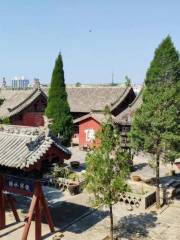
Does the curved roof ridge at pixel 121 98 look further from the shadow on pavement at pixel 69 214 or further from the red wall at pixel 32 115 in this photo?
the shadow on pavement at pixel 69 214

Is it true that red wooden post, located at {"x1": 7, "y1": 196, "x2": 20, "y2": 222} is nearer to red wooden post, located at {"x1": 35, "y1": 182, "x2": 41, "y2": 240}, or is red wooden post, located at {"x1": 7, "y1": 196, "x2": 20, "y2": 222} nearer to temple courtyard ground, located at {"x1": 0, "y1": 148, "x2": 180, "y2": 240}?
temple courtyard ground, located at {"x1": 0, "y1": 148, "x2": 180, "y2": 240}

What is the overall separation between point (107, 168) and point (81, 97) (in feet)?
109

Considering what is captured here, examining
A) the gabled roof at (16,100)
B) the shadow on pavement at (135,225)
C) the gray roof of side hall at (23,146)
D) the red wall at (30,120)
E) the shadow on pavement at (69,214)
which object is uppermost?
the gabled roof at (16,100)

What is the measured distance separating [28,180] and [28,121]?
86.8ft

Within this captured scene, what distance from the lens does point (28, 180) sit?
18656 mm

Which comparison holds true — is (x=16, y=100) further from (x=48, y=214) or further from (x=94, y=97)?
(x=48, y=214)

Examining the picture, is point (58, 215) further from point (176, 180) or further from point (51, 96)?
point (51, 96)

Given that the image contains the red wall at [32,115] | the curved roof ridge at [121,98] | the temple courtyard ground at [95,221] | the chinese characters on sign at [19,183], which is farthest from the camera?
the curved roof ridge at [121,98]

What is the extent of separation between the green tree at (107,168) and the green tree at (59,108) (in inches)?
825

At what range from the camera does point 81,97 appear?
51500 mm

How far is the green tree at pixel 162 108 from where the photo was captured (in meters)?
24.2

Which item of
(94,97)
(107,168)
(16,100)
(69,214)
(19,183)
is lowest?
(69,214)

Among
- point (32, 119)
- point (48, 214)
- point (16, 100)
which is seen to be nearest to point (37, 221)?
point (48, 214)

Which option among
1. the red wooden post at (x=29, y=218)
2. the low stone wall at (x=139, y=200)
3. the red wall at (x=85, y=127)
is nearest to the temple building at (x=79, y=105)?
the red wall at (x=85, y=127)
